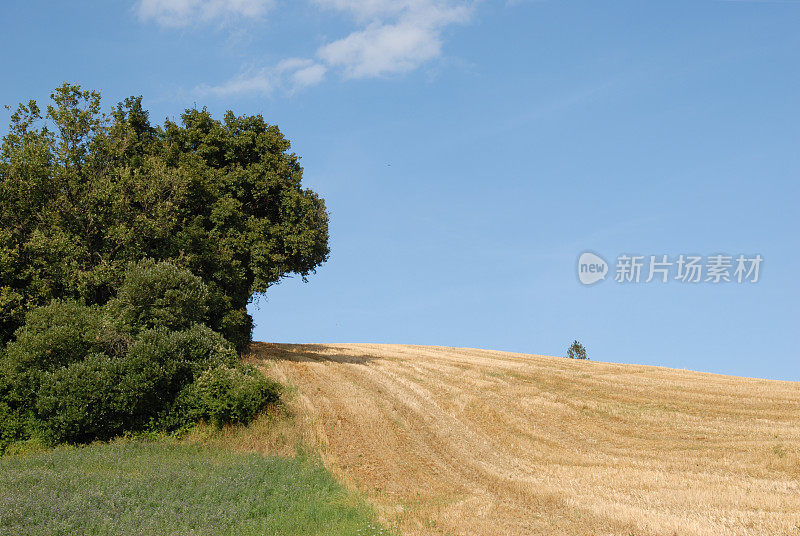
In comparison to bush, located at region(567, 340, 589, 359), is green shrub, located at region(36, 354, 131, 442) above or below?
below

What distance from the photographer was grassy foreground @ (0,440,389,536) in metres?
15.5

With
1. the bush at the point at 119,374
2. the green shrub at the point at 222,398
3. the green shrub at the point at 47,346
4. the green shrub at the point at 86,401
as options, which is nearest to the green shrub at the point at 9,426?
the bush at the point at 119,374

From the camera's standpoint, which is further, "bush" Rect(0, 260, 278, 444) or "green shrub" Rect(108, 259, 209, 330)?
"green shrub" Rect(108, 259, 209, 330)

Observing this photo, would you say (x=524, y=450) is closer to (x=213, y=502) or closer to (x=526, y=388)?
(x=526, y=388)

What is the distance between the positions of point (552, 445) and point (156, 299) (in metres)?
20.5

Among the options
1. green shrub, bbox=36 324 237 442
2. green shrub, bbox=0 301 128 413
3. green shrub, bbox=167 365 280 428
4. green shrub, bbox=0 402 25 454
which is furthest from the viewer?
green shrub, bbox=0 402 25 454

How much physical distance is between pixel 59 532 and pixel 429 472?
13390 mm

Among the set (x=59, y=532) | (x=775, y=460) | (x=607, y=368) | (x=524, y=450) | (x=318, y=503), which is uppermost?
(x=607, y=368)

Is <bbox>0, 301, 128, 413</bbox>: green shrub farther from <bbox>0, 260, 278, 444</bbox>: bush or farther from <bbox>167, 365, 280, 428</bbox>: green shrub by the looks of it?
<bbox>167, 365, 280, 428</bbox>: green shrub

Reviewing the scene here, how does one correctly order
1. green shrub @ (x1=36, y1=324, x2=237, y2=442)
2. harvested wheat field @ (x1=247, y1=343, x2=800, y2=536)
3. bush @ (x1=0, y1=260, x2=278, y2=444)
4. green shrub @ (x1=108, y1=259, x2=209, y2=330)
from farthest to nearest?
green shrub @ (x1=108, y1=259, x2=209, y2=330) < bush @ (x1=0, y1=260, x2=278, y2=444) < green shrub @ (x1=36, y1=324, x2=237, y2=442) < harvested wheat field @ (x1=247, y1=343, x2=800, y2=536)

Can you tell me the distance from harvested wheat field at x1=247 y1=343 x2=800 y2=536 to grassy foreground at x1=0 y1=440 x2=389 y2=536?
201 centimetres

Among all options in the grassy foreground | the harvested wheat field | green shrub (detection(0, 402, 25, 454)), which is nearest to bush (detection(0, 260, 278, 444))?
green shrub (detection(0, 402, 25, 454))

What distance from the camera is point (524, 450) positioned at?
27.7 meters

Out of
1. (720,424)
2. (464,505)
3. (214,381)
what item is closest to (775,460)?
(720,424)
